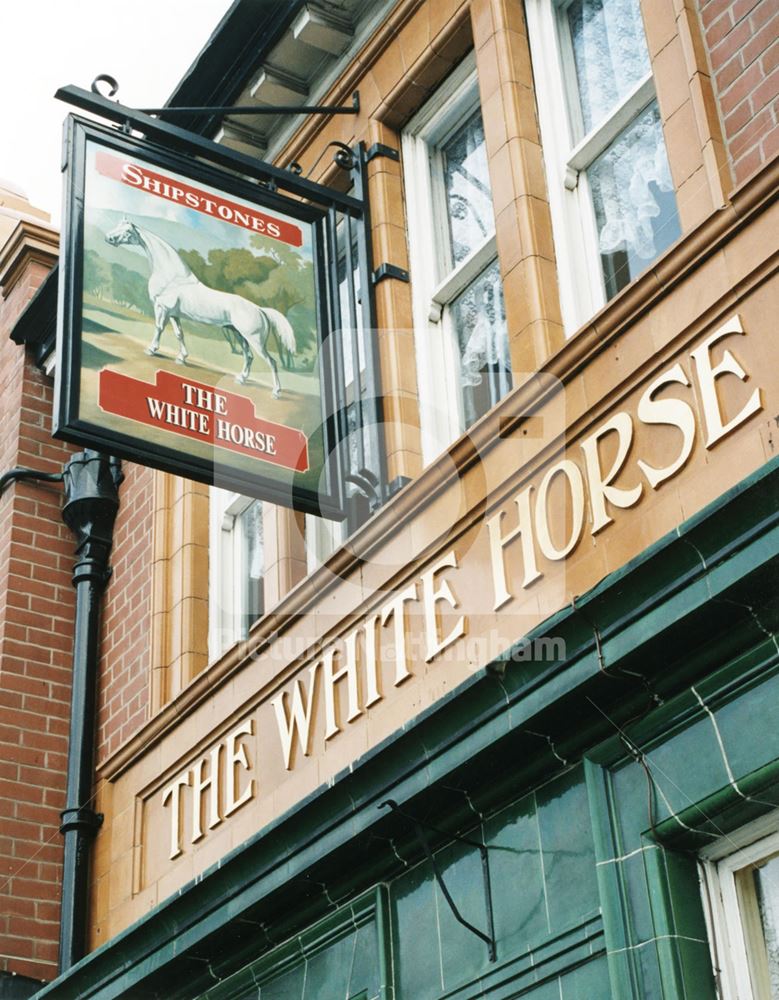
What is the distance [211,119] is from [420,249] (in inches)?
90.4

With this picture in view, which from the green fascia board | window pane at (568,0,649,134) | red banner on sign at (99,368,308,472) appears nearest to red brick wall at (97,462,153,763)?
the green fascia board

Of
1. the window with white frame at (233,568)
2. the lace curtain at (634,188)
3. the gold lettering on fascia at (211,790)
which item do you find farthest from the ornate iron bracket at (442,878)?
the window with white frame at (233,568)

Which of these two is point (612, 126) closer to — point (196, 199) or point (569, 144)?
point (569, 144)

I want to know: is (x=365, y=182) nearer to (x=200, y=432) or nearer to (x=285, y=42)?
(x=285, y=42)

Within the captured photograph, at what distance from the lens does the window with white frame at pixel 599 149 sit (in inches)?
292

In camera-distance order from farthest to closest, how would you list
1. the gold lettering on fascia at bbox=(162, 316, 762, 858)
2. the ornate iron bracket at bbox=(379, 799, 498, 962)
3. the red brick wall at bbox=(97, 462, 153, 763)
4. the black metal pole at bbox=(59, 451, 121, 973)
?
the red brick wall at bbox=(97, 462, 153, 763)
the black metal pole at bbox=(59, 451, 121, 973)
the ornate iron bracket at bbox=(379, 799, 498, 962)
the gold lettering on fascia at bbox=(162, 316, 762, 858)

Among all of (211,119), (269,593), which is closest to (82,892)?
(269,593)

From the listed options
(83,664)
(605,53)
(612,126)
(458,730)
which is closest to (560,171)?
(612,126)

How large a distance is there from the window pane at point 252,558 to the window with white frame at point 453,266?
5.96ft

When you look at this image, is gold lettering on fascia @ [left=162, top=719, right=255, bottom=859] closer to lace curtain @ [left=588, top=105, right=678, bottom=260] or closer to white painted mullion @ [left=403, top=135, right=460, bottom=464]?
white painted mullion @ [left=403, top=135, right=460, bottom=464]

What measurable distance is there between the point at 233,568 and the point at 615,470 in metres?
3.98

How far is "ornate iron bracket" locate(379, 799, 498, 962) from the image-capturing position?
6293 millimetres

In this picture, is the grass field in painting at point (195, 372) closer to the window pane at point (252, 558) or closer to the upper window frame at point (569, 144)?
the upper window frame at point (569, 144)

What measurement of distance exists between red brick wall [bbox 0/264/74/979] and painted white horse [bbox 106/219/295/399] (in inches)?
138
